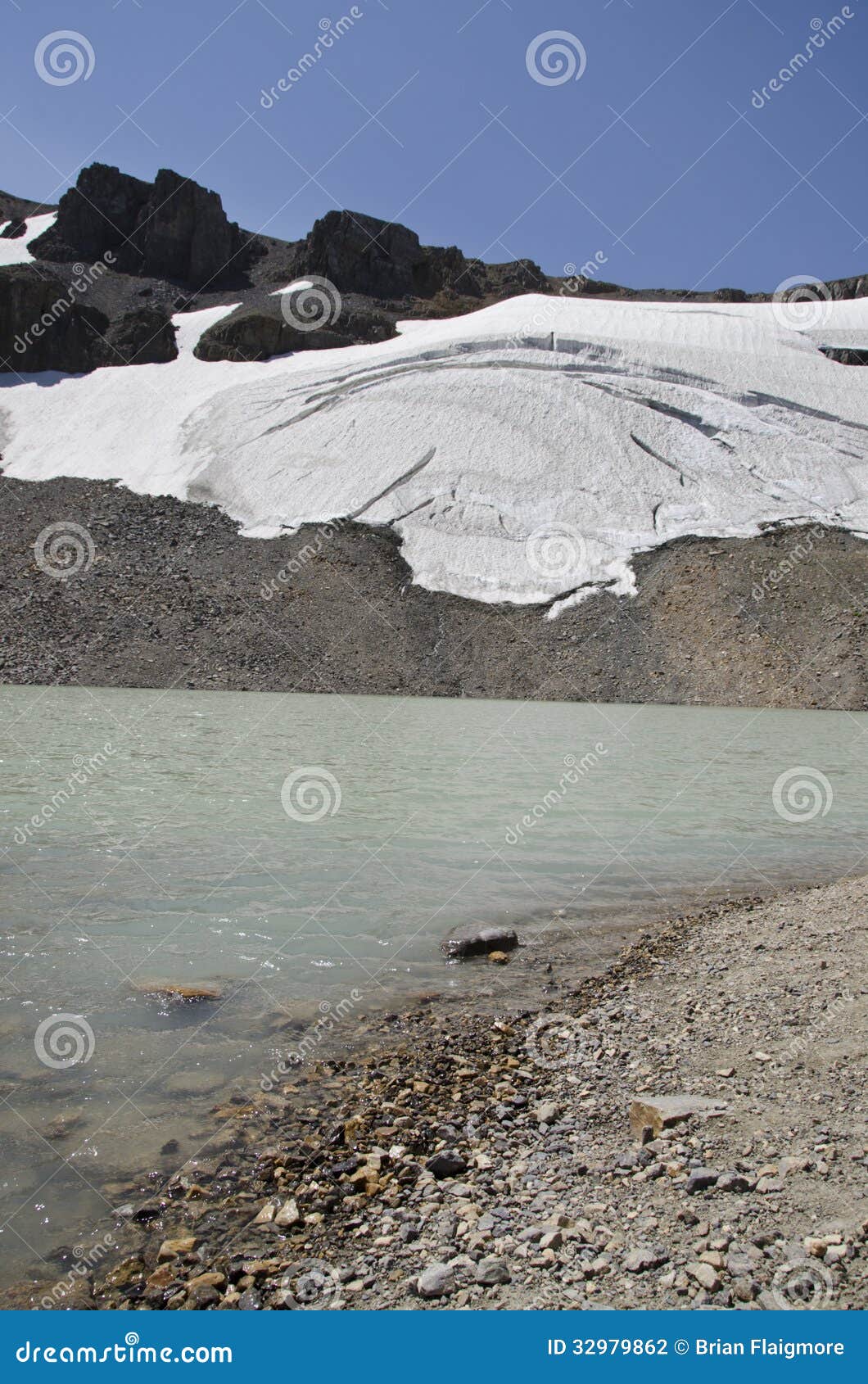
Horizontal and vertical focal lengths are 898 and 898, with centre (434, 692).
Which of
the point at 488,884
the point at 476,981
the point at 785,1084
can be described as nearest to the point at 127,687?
the point at 488,884

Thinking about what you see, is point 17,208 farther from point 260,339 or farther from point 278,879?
point 278,879

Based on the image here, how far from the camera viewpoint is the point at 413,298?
70000 mm

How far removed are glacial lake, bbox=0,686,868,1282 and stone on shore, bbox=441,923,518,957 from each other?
0.43 ft

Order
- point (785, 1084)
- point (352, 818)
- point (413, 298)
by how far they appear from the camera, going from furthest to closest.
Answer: point (413, 298)
point (352, 818)
point (785, 1084)

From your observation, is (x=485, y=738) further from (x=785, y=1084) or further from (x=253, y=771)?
(x=785, y=1084)

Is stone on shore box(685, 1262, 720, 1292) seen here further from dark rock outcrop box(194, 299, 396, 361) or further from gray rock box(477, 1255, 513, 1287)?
dark rock outcrop box(194, 299, 396, 361)

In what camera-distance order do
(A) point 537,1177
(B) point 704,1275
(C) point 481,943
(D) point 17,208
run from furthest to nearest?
1. (D) point 17,208
2. (C) point 481,943
3. (A) point 537,1177
4. (B) point 704,1275

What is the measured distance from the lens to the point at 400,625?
103 ft

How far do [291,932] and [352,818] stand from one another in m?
4.36

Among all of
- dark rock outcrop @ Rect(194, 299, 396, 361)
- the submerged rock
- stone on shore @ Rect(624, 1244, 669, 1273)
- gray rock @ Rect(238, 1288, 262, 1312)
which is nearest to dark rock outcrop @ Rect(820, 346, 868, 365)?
dark rock outcrop @ Rect(194, 299, 396, 361)

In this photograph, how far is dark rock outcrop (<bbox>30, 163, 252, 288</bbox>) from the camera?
6994 centimetres

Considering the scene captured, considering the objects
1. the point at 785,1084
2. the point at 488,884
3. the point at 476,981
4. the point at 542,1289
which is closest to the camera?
the point at 542,1289

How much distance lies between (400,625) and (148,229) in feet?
184

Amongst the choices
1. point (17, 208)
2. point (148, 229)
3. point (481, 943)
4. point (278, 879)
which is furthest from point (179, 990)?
point (17, 208)
